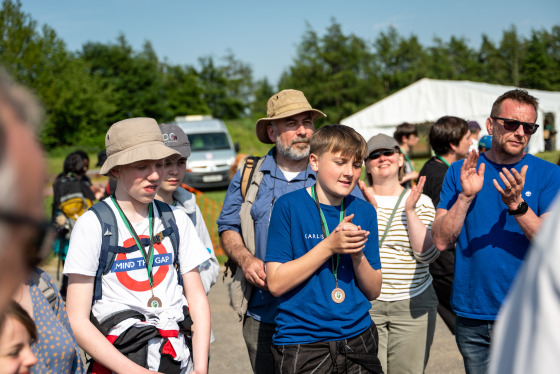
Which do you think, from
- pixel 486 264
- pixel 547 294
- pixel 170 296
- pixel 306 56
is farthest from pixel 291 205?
pixel 306 56

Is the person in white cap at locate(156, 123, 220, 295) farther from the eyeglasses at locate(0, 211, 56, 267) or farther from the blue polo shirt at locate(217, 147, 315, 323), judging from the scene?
the eyeglasses at locate(0, 211, 56, 267)

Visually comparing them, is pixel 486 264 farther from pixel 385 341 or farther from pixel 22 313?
pixel 22 313

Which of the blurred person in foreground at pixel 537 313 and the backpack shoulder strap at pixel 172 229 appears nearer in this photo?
the blurred person in foreground at pixel 537 313

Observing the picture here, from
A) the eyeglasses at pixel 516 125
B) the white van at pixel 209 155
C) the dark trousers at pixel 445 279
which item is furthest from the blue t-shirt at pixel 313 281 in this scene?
Answer: the white van at pixel 209 155

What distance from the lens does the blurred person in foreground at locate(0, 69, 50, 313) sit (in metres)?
0.71

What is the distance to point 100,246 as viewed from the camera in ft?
8.57

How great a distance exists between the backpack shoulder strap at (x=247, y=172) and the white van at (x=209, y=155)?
1537cm

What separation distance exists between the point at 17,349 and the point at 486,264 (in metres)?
2.63

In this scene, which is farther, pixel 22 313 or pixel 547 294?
pixel 22 313

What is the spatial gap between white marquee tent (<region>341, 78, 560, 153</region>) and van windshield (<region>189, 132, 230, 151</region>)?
15542 mm

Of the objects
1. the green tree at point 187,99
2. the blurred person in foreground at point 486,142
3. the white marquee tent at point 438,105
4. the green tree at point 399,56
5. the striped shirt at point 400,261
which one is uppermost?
the green tree at point 399,56

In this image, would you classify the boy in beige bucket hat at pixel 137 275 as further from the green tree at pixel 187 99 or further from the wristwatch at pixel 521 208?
the green tree at pixel 187 99

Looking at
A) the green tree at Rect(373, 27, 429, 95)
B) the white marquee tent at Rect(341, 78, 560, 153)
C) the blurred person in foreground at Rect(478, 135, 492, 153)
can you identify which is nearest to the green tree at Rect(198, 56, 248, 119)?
the green tree at Rect(373, 27, 429, 95)

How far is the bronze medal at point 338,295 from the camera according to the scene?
2807 mm
